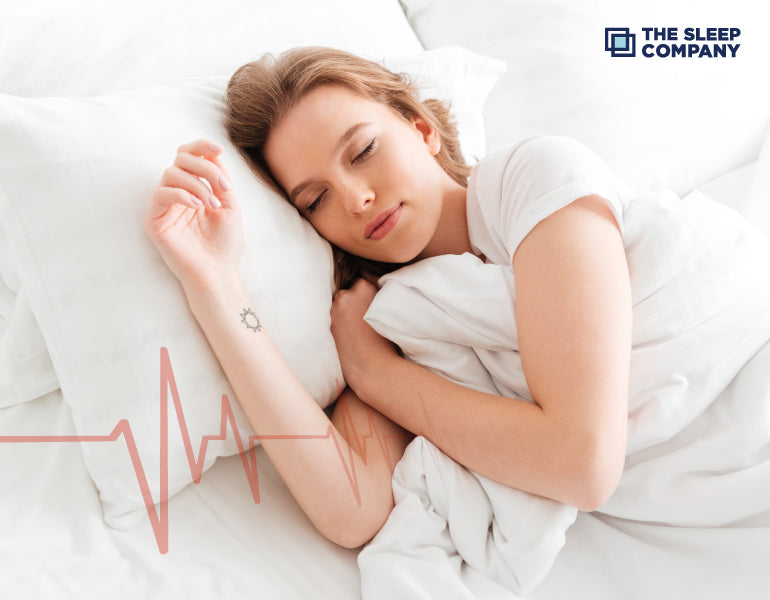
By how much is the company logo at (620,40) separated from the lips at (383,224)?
80 centimetres

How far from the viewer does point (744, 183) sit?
1.59m

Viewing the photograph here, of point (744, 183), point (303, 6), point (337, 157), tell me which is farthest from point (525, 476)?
point (744, 183)

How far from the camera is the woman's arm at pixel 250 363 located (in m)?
0.82

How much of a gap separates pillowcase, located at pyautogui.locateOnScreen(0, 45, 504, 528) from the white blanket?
0.26m

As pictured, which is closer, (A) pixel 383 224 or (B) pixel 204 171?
(B) pixel 204 171

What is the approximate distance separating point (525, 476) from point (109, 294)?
0.53 metres

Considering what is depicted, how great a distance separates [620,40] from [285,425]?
1.17 meters

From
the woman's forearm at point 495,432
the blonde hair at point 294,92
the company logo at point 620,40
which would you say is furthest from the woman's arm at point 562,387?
the company logo at point 620,40

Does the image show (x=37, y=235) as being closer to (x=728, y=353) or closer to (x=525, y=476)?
(x=525, y=476)

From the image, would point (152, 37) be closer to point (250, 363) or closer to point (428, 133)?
point (428, 133)

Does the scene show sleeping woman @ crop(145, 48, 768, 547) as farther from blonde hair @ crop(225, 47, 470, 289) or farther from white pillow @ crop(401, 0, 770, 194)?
white pillow @ crop(401, 0, 770, 194)

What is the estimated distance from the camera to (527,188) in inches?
36.1

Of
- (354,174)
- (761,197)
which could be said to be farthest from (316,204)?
(761,197)

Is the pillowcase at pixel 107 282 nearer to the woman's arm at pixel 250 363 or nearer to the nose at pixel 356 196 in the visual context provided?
the woman's arm at pixel 250 363
